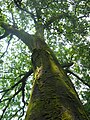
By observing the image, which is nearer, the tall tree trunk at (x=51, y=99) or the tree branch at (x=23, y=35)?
the tall tree trunk at (x=51, y=99)

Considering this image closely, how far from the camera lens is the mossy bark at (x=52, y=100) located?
8.15 feet

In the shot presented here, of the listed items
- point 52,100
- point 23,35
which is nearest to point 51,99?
point 52,100

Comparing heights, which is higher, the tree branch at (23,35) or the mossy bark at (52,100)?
the tree branch at (23,35)

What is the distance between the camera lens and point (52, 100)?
2.93 metres

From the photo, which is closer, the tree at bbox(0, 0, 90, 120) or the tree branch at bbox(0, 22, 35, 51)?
the tree at bbox(0, 0, 90, 120)

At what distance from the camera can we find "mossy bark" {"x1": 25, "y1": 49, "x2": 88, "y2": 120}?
2.48 metres

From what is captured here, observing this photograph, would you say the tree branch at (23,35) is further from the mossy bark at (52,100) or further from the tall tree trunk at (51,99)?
the mossy bark at (52,100)

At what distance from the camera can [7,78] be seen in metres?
12.2

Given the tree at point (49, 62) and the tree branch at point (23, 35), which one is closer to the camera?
the tree at point (49, 62)

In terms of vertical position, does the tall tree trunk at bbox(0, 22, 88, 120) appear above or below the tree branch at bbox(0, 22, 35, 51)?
below

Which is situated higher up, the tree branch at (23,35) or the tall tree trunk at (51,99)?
the tree branch at (23,35)

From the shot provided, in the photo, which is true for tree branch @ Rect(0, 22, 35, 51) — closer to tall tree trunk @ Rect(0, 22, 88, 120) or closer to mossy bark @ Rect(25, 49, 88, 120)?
tall tree trunk @ Rect(0, 22, 88, 120)

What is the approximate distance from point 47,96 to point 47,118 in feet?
2.33

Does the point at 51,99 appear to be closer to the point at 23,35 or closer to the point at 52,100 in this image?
the point at 52,100
